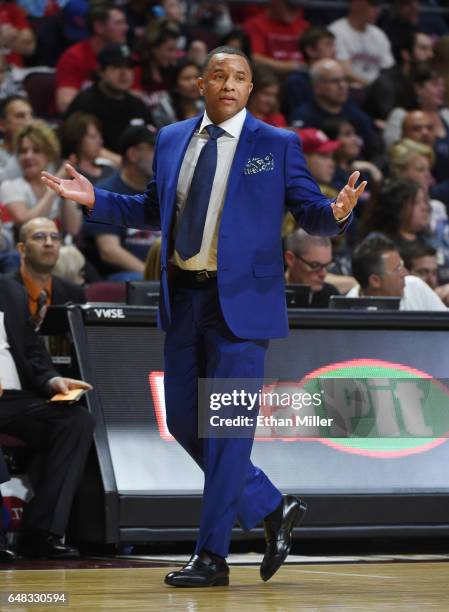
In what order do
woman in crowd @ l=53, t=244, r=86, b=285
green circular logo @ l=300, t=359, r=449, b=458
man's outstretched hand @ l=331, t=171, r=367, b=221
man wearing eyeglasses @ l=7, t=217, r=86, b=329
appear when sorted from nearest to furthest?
man's outstretched hand @ l=331, t=171, r=367, b=221, green circular logo @ l=300, t=359, r=449, b=458, man wearing eyeglasses @ l=7, t=217, r=86, b=329, woman in crowd @ l=53, t=244, r=86, b=285

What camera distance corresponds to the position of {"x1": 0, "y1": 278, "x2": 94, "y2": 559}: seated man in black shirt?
18.8 ft

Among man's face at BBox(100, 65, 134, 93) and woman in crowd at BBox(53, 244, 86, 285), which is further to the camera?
man's face at BBox(100, 65, 134, 93)

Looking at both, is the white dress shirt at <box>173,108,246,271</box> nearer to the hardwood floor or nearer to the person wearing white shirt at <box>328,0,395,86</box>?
the hardwood floor

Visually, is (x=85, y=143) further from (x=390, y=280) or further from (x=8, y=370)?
(x=8, y=370)

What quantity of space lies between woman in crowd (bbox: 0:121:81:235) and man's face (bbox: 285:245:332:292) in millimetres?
2117

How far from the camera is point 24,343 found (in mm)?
6184

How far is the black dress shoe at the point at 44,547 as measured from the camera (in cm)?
561

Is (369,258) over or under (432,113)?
under

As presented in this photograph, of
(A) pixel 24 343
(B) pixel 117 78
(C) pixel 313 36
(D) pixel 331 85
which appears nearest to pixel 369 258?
(A) pixel 24 343

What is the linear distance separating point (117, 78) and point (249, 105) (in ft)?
4.19

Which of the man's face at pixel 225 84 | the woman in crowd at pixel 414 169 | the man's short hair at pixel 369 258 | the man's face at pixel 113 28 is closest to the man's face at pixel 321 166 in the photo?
the woman in crowd at pixel 414 169

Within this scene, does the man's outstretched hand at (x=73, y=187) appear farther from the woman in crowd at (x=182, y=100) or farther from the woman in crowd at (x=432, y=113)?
the woman in crowd at (x=432, y=113)

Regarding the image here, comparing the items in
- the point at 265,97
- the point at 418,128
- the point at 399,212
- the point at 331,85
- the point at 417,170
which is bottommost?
the point at 399,212

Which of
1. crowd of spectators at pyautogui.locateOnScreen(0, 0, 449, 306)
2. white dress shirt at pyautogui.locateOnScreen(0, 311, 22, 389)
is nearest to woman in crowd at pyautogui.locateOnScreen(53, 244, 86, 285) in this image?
crowd of spectators at pyautogui.locateOnScreen(0, 0, 449, 306)
